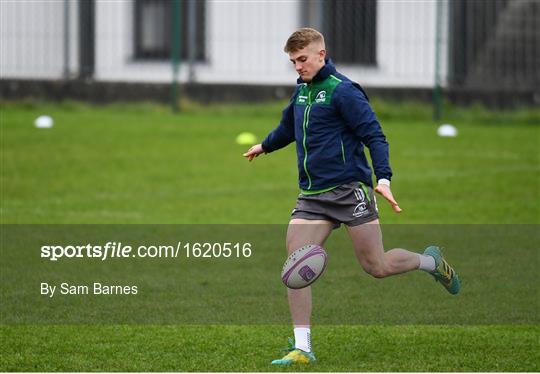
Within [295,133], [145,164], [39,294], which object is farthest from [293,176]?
[295,133]

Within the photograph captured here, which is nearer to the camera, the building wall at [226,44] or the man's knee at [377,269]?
the man's knee at [377,269]

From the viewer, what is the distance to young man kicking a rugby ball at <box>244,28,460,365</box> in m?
7.04

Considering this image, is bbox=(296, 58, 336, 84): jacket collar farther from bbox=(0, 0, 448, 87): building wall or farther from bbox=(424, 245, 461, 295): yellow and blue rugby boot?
bbox=(0, 0, 448, 87): building wall

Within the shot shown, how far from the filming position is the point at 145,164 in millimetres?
16234

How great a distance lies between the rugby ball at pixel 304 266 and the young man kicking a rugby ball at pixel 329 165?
128mm

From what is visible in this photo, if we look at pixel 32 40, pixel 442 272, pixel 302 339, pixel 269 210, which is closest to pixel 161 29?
pixel 32 40

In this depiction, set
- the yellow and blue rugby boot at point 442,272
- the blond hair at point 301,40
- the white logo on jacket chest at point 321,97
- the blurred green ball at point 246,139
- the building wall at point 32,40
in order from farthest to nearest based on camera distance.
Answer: the building wall at point 32,40, the blurred green ball at point 246,139, the yellow and blue rugby boot at point 442,272, the white logo on jacket chest at point 321,97, the blond hair at point 301,40

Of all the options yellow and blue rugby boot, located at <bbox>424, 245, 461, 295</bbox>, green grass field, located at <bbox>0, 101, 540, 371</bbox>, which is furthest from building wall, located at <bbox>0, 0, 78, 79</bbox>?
yellow and blue rugby boot, located at <bbox>424, 245, 461, 295</bbox>

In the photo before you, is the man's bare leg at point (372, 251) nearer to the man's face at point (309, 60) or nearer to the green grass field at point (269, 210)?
the green grass field at point (269, 210)

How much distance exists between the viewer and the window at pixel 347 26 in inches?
909

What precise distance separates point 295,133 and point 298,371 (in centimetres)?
143

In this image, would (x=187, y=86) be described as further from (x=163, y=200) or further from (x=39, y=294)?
(x=39, y=294)

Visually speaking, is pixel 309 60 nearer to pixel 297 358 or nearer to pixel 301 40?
pixel 301 40

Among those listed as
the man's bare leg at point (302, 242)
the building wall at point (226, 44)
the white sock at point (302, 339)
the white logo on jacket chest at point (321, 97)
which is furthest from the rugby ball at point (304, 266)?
the building wall at point (226, 44)
